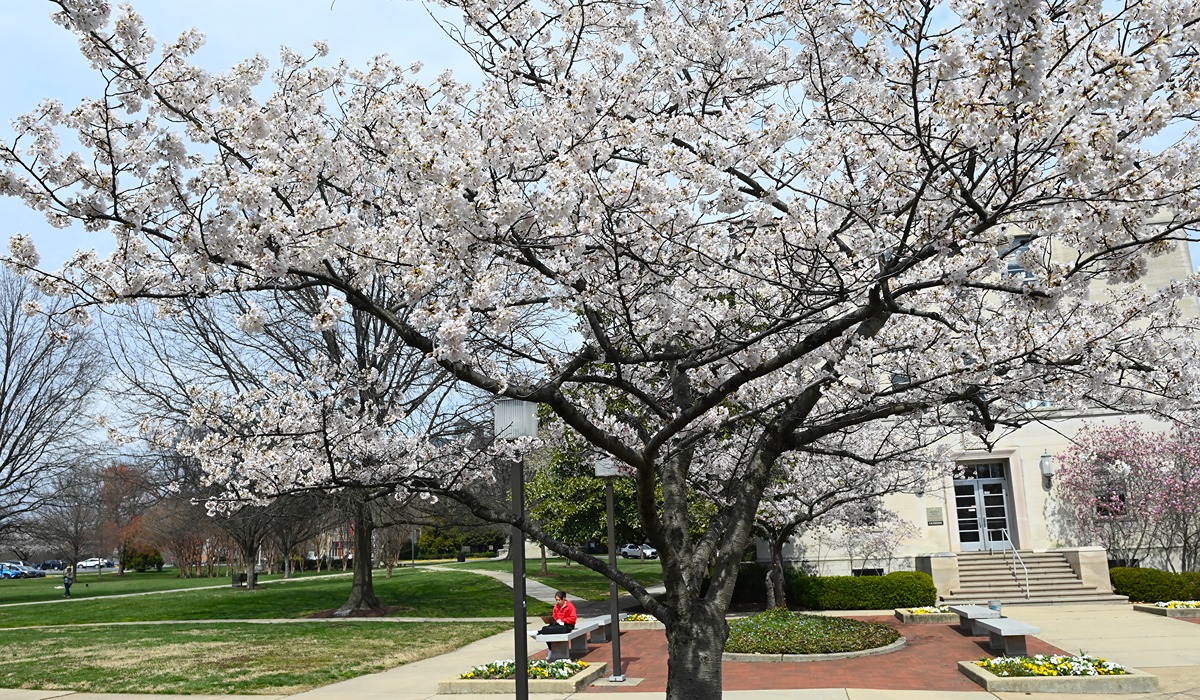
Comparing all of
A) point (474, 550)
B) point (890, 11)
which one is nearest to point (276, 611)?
point (890, 11)

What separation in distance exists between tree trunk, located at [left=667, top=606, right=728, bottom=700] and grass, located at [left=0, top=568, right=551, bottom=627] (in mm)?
18921

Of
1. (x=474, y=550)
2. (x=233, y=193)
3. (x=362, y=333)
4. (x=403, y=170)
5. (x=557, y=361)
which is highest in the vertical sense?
(x=362, y=333)

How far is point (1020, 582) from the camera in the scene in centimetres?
2284

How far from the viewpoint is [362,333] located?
22.8m

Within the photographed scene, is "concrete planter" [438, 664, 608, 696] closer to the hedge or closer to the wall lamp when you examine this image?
the hedge

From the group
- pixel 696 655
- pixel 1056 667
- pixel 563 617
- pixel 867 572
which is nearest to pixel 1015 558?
pixel 867 572

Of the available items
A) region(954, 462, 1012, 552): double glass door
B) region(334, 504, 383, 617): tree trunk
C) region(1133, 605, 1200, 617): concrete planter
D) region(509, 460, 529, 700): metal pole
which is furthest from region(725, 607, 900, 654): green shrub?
region(334, 504, 383, 617): tree trunk

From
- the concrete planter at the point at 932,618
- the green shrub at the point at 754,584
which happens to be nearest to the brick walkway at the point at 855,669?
the concrete planter at the point at 932,618

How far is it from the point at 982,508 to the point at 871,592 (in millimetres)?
6693

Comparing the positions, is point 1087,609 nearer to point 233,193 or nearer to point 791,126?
point 791,126

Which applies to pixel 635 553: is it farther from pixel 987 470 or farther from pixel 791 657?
pixel 791 657

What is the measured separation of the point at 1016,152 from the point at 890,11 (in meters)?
0.99

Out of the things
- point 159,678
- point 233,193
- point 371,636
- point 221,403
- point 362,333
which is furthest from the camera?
point 362,333

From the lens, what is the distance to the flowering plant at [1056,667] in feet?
33.7
